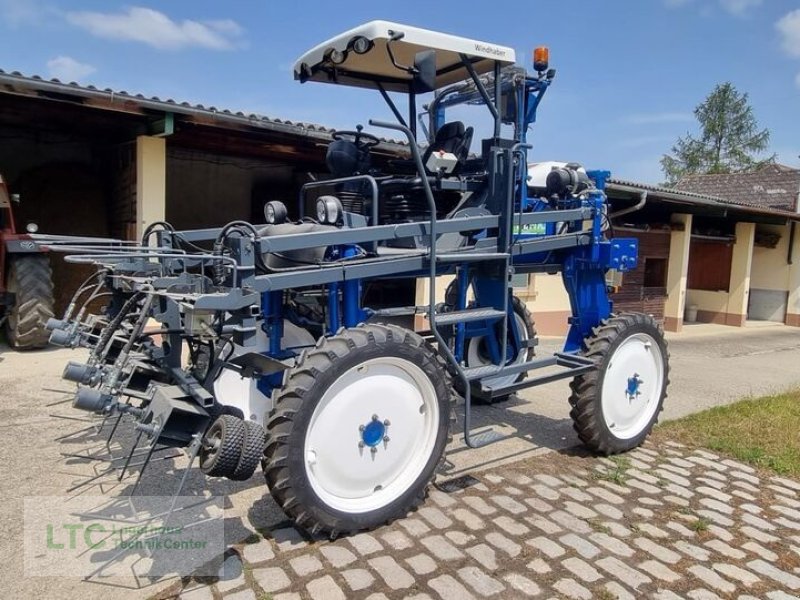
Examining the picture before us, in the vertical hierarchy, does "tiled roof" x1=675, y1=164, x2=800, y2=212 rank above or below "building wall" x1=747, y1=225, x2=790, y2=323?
above

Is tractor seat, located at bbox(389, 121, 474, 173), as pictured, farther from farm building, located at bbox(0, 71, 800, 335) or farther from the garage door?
the garage door

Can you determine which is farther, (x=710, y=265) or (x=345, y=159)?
(x=710, y=265)

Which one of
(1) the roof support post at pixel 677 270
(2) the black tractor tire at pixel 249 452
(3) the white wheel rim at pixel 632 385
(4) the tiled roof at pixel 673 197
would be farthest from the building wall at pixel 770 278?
(2) the black tractor tire at pixel 249 452

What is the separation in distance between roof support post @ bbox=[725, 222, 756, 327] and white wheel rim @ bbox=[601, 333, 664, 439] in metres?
11.9

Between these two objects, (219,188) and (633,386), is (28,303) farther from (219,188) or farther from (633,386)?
(633,386)

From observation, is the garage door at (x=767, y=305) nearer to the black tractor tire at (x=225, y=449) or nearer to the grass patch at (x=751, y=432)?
A: the grass patch at (x=751, y=432)

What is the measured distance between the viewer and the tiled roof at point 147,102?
6.02 m

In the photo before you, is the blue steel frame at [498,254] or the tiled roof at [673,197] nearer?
the blue steel frame at [498,254]

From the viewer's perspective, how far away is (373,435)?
3141mm

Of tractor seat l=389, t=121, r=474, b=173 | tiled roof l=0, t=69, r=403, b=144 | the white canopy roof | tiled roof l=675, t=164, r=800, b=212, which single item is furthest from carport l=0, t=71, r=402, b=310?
tiled roof l=675, t=164, r=800, b=212

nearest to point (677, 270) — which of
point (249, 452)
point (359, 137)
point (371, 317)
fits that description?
point (359, 137)

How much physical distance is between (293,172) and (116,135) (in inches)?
151

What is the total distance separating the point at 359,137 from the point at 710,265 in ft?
46.5

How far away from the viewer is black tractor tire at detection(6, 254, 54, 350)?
687 cm
